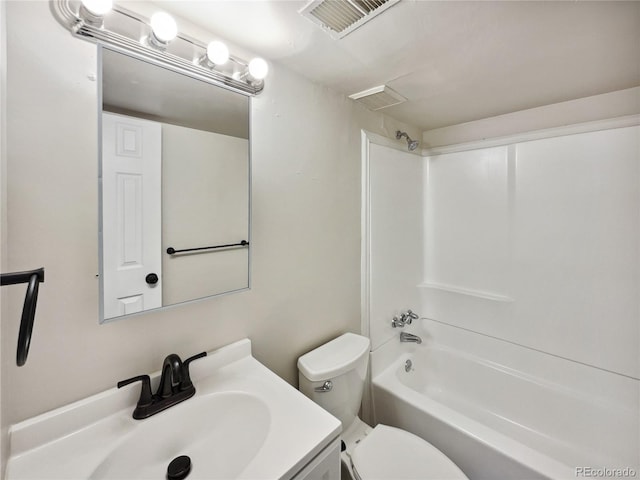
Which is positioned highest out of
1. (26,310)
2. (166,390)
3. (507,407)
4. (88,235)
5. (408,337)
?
(88,235)

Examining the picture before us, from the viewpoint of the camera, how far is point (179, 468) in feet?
2.59

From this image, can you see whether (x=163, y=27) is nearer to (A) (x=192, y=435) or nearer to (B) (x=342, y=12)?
(B) (x=342, y=12)

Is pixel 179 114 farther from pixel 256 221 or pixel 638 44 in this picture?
pixel 638 44

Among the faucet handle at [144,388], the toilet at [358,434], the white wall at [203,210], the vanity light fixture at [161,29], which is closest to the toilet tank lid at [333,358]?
the toilet at [358,434]

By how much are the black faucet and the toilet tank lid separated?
53 centimetres

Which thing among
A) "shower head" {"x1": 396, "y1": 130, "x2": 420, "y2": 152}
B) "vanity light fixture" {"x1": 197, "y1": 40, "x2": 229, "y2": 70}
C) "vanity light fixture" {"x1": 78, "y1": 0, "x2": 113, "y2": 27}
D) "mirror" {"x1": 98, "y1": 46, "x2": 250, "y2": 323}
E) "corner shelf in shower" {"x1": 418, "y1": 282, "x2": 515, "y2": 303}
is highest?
"shower head" {"x1": 396, "y1": 130, "x2": 420, "y2": 152}

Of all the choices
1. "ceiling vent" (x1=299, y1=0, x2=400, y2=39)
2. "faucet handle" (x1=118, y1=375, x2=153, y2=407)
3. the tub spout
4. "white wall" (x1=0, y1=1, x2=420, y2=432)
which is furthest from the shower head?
"faucet handle" (x1=118, y1=375, x2=153, y2=407)

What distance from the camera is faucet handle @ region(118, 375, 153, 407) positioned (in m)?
0.87

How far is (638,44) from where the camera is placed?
117 centimetres

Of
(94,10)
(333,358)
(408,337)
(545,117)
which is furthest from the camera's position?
(408,337)

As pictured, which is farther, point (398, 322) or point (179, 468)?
point (398, 322)

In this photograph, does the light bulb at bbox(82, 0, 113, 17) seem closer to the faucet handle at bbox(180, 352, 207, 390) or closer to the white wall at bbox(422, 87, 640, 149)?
the faucet handle at bbox(180, 352, 207, 390)

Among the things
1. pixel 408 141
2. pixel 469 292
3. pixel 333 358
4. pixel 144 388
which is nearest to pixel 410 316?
pixel 469 292

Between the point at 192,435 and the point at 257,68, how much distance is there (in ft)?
4.59
